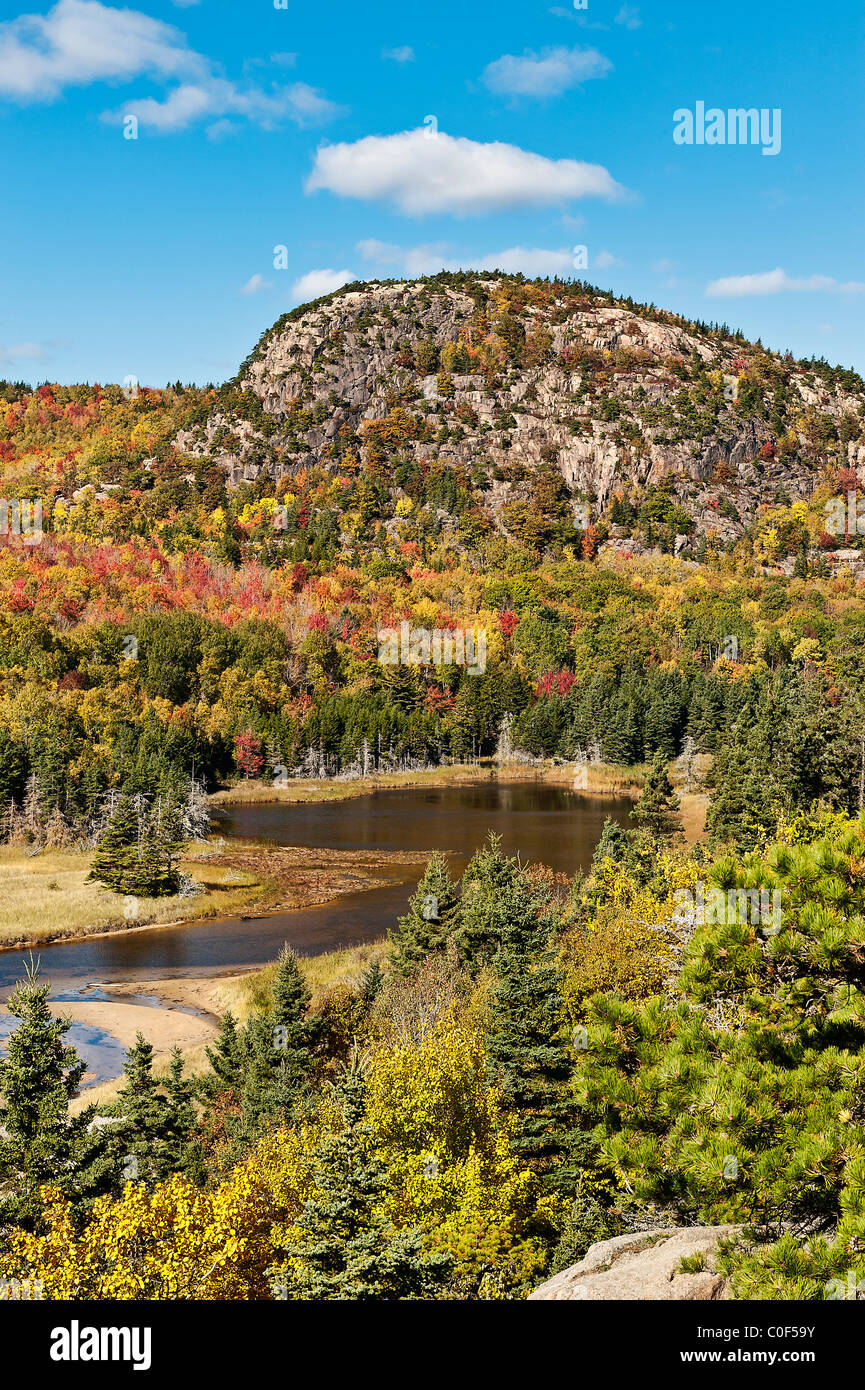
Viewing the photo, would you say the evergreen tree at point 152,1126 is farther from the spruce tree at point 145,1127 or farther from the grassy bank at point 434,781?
the grassy bank at point 434,781

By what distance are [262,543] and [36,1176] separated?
596 ft

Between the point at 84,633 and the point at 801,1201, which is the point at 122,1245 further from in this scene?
the point at 84,633

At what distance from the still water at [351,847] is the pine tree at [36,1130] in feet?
89.8

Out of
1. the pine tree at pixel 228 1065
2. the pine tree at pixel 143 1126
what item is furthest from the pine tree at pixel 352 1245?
the pine tree at pixel 228 1065

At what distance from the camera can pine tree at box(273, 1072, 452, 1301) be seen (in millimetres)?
14297

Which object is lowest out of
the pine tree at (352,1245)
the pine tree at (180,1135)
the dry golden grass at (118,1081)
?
the dry golden grass at (118,1081)

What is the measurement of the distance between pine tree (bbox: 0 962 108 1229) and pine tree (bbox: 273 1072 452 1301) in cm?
670

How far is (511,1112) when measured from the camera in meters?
24.8

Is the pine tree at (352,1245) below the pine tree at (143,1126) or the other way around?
the other way around

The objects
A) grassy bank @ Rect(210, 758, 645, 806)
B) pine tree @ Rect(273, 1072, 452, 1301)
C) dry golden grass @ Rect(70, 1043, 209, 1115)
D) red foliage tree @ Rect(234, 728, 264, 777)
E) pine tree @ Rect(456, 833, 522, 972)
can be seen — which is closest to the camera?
pine tree @ Rect(273, 1072, 452, 1301)

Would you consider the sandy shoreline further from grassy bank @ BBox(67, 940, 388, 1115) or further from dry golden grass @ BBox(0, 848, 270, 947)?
dry golden grass @ BBox(0, 848, 270, 947)

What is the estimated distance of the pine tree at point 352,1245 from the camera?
14297 mm

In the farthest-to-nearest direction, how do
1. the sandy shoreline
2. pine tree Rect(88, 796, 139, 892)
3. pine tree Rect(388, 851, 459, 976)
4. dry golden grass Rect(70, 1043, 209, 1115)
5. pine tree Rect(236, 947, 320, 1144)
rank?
pine tree Rect(88, 796, 139, 892)
the sandy shoreline
pine tree Rect(388, 851, 459, 976)
dry golden grass Rect(70, 1043, 209, 1115)
pine tree Rect(236, 947, 320, 1144)

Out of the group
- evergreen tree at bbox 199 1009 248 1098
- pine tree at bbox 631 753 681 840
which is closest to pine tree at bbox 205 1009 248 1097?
evergreen tree at bbox 199 1009 248 1098
